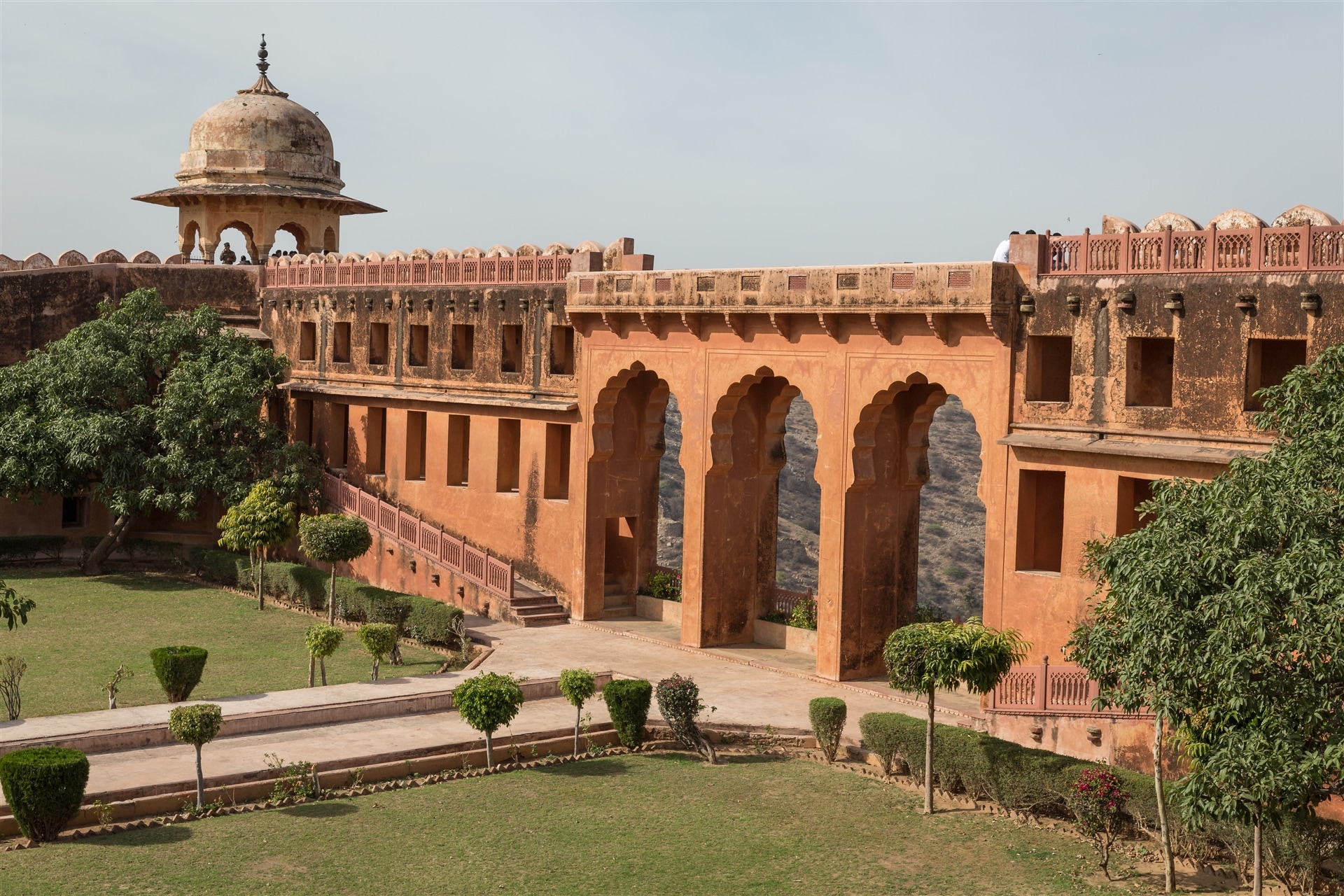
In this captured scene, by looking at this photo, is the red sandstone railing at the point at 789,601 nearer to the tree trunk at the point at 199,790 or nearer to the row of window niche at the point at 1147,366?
the row of window niche at the point at 1147,366

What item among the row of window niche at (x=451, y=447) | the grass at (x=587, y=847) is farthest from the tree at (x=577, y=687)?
the row of window niche at (x=451, y=447)

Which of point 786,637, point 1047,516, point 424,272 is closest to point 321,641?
point 786,637

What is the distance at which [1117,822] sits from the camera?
16.7m

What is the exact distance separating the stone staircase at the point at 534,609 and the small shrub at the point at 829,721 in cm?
916

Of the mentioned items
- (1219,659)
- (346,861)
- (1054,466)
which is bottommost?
(346,861)

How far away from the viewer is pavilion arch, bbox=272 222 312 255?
134ft

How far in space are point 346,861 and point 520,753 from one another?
4.33 meters

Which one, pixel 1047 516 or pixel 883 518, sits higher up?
pixel 1047 516

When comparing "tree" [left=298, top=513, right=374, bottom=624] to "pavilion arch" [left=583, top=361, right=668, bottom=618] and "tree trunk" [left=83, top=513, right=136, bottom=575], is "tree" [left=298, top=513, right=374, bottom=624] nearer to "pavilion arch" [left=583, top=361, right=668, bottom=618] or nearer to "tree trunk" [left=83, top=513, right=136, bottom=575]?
"pavilion arch" [left=583, top=361, right=668, bottom=618]

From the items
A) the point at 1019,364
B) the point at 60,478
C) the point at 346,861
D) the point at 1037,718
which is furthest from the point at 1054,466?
the point at 60,478

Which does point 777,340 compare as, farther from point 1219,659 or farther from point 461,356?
point 1219,659

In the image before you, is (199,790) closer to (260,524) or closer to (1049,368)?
(260,524)

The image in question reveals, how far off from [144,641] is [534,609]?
270 inches

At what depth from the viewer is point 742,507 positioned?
27641 mm
